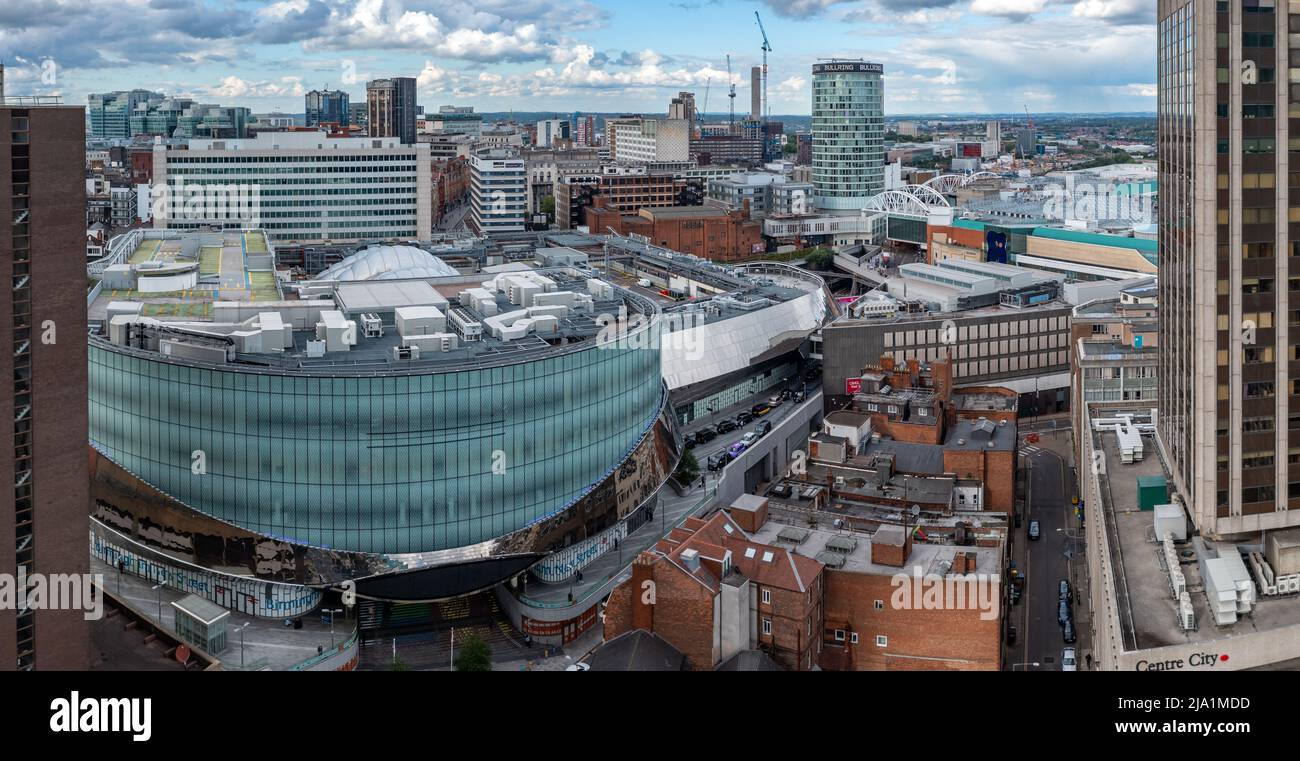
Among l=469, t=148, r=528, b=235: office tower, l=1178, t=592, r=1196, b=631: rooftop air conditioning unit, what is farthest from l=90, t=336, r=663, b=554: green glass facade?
l=469, t=148, r=528, b=235: office tower

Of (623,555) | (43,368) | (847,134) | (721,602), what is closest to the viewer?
(43,368)

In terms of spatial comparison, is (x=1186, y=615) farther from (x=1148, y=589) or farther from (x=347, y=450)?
(x=347, y=450)

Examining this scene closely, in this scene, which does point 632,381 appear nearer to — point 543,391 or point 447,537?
point 543,391

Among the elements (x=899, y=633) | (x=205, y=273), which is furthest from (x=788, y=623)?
(x=205, y=273)

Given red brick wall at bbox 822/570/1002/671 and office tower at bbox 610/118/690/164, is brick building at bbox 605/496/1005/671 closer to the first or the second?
red brick wall at bbox 822/570/1002/671

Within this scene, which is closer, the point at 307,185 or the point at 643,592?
the point at 643,592

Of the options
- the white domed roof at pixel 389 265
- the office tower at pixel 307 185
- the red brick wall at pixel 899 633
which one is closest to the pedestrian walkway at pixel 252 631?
the red brick wall at pixel 899 633
